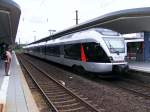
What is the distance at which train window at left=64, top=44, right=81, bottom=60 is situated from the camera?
20.6 meters

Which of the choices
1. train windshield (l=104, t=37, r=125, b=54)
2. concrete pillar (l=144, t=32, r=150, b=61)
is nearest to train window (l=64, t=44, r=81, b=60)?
train windshield (l=104, t=37, r=125, b=54)

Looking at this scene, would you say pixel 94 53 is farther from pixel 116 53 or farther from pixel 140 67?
pixel 140 67

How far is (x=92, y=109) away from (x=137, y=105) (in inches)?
72.9

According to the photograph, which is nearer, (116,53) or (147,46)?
(116,53)

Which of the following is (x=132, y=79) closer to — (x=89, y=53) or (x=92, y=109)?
(x=89, y=53)

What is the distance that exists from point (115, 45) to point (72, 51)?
5.01 m

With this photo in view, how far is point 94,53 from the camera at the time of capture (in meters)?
17.8

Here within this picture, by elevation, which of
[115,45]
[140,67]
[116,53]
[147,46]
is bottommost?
[140,67]

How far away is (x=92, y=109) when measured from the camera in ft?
32.5

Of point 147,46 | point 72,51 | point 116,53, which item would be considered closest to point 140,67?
point 72,51

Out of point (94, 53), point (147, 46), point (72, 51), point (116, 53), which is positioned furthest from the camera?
point (147, 46)

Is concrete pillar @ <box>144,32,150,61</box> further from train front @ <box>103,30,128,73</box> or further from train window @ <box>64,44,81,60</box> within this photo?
train front @ <box>103,30,128,73</box>

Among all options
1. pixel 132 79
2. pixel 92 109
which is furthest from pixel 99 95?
pixel 132 79

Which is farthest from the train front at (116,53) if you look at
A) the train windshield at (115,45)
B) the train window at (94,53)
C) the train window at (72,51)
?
the train window at (72,51)
